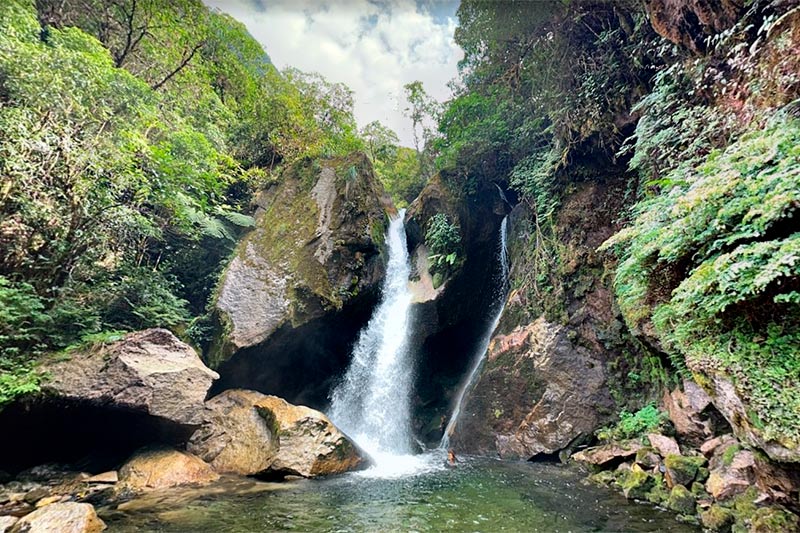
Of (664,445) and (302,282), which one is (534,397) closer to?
(664,445)

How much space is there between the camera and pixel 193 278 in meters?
11.1

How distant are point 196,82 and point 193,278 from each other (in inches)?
355

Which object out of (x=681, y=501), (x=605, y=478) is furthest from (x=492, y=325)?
(x=681, y=501)

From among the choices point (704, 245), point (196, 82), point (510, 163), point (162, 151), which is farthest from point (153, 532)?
point (196, 82)

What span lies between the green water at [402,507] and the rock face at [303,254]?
13.9ft

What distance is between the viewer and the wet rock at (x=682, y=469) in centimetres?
519

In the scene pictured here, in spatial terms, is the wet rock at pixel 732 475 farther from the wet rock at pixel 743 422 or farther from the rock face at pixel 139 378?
the rock face at pixel 139 378

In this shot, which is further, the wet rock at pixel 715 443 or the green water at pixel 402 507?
the wet rock at pixel 715 443

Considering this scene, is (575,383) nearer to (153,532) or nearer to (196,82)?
(153,532)

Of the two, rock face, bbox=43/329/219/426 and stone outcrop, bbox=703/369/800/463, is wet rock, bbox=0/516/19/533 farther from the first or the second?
stone outcrop, bbox=703/369/800/463

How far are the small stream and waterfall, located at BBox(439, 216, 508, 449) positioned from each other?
3.56 meters

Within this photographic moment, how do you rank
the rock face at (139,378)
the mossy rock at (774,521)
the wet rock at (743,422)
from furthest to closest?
the rock face at (139,378) → the mossy rock at (774,521) → the wet rock at (743,422)

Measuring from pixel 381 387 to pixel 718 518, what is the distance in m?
8.33

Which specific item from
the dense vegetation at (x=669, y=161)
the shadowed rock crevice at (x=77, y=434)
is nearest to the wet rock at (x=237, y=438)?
the shadowed rock crevice at (x=77, y=434)
